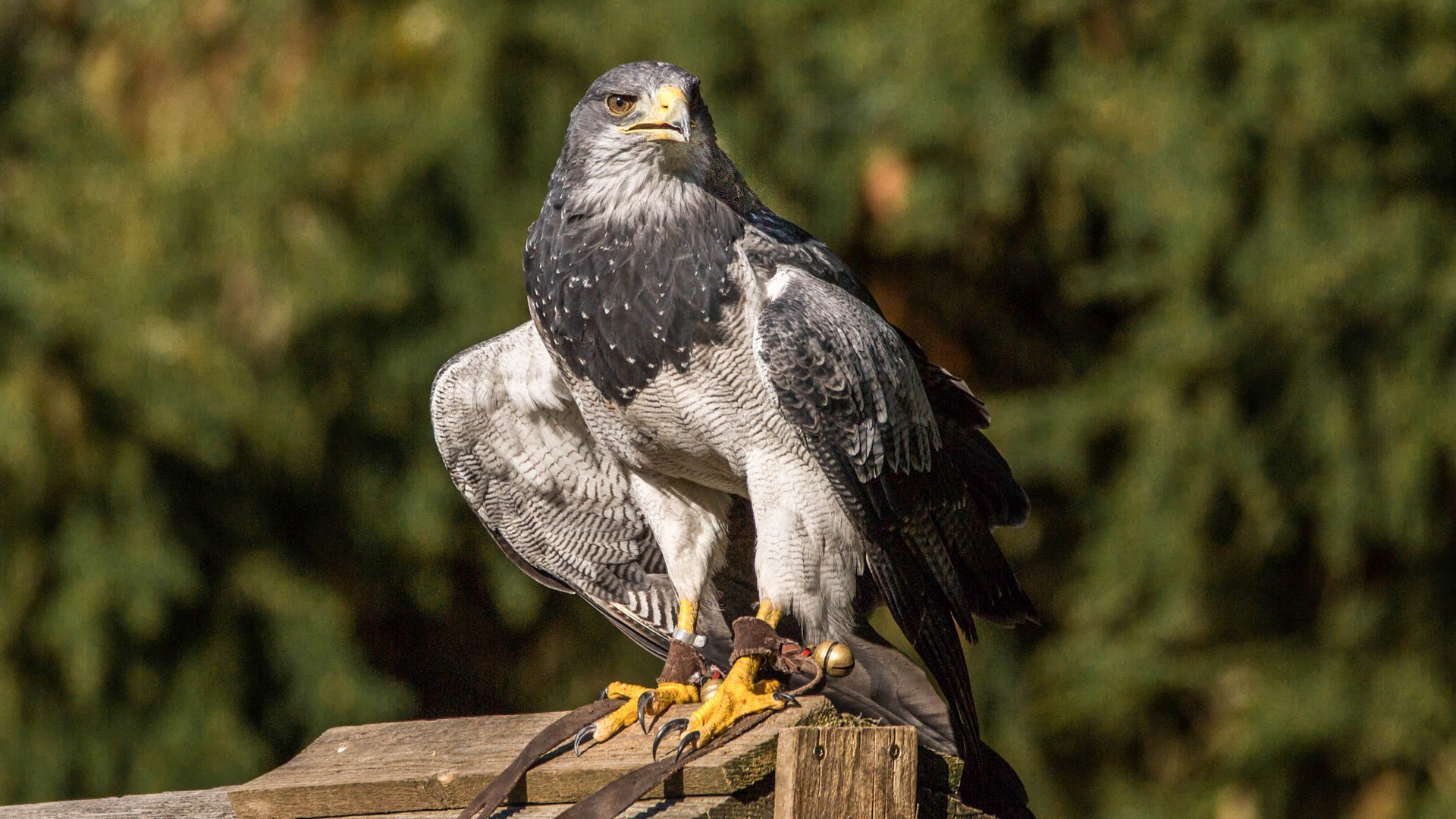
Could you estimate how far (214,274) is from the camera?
22.6 feet

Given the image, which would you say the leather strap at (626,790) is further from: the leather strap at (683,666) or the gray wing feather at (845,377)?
the gray wing feather at (845,377)

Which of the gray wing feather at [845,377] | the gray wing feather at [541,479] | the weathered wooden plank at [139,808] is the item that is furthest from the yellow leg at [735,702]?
the weathered wooden plank at [139,808]

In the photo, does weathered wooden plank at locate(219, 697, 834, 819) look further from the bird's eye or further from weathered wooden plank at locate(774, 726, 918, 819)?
the bird's eye

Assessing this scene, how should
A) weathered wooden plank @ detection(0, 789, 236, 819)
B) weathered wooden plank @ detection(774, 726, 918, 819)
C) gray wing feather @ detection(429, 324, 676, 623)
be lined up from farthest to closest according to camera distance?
gray wing feather @ detection(429, 324, 676, 623), weathered wooden plank @ detection(0, 789, 236, 819), weathered wooden plank @ detection(774, 726, 918, 819)

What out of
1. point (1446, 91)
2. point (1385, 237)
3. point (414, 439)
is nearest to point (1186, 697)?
point (1385, 237)

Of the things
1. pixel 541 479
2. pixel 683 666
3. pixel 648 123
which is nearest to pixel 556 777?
pixel 683 666

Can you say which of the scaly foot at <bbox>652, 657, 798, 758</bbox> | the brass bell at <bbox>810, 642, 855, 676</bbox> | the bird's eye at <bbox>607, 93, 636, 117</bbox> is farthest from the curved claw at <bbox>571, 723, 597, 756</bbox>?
the bird's eye at <bbox>607, 93, 636, 117</bbox>

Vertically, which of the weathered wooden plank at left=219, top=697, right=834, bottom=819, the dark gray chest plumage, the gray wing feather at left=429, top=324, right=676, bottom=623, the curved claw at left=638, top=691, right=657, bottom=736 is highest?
the dark gray chest plumage

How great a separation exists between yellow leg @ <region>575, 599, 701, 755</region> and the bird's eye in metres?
1.24

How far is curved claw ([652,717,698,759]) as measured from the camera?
9.22 feet

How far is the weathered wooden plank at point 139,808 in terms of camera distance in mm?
3154

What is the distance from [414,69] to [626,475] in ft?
14.2

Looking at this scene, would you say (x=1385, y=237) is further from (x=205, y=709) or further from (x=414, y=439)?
(x=205, y=709)

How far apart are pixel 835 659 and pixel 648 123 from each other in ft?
4.01
